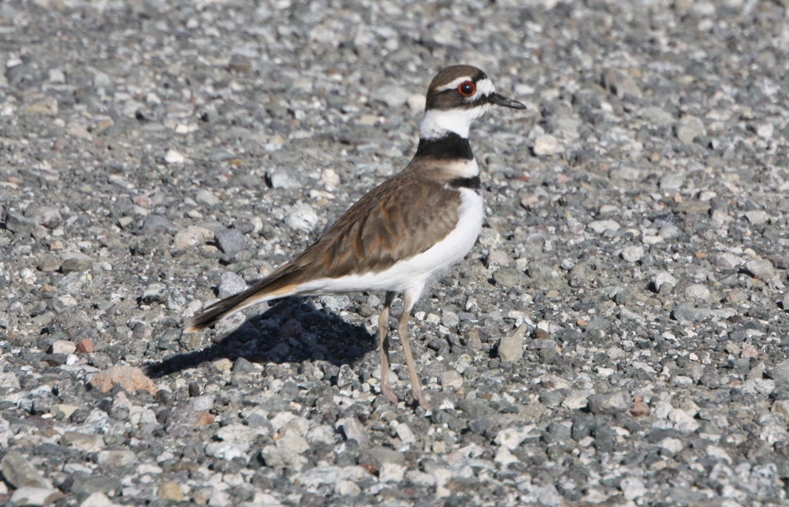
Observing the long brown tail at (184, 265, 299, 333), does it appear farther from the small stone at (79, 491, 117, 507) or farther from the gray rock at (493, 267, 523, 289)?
the gray rock at (493, 267, 523, 289)

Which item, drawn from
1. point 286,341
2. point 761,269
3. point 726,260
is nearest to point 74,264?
point 286,341

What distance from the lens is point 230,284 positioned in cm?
680

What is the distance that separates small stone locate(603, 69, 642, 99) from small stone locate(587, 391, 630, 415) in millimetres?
5617

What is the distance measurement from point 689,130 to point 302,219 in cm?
415

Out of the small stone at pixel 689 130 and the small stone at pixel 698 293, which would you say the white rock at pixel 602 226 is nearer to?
the small stone at pixel 698 293

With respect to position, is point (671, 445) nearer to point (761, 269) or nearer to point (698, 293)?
point (698, 293)

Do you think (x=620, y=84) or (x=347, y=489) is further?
(x=620, y=84)

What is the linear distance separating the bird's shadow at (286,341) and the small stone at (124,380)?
0.20 metres

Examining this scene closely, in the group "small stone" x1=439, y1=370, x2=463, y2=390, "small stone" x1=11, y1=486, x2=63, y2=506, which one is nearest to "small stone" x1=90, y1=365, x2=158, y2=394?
"small stone" x1=11, y1=486, x2=63, y2=506

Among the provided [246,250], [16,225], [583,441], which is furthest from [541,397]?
[16,225]

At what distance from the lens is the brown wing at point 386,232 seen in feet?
18.4

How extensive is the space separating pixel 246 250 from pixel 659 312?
9.75 feet

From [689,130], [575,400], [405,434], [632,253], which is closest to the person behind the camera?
[405,434]

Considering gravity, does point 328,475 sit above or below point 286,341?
above
